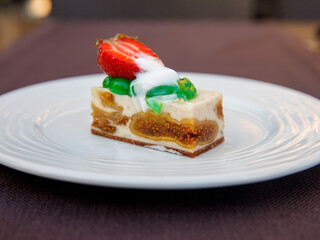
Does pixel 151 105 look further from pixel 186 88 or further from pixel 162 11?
pixel 162 11

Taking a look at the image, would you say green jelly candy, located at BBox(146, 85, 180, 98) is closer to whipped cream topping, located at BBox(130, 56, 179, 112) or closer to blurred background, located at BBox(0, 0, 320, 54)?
whipped cream topping, located at BBox(130, 56, 179, 112)

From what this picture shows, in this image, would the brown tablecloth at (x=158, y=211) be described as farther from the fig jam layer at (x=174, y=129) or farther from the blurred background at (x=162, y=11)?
the blurred background at (x=162, y=11)

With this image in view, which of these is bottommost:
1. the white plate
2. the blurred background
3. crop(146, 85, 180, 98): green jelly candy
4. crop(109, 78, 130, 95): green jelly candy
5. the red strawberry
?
the blurred background

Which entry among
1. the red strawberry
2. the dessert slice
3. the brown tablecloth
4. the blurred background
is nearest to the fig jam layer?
the dessert slice

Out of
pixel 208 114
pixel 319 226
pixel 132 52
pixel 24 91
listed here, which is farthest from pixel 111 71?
pixel 319 226

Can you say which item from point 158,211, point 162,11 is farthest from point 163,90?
point 162,11

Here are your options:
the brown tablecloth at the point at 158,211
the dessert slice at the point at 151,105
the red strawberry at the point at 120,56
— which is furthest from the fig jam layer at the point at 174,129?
the brown tablecloth at the point at 158,211
